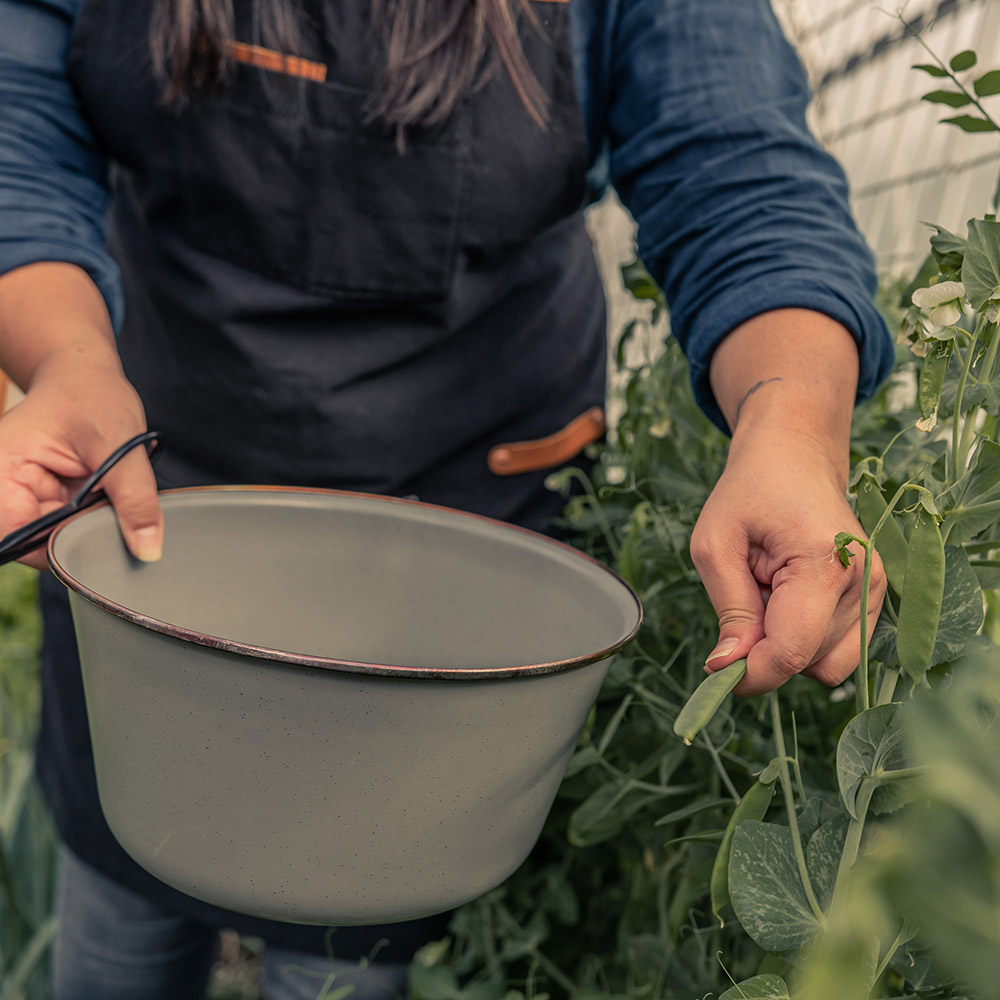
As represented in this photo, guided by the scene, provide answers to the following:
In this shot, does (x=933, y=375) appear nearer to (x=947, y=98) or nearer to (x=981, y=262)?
(x=981, y=262)

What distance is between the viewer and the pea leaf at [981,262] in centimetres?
38

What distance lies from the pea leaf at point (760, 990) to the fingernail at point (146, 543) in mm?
400

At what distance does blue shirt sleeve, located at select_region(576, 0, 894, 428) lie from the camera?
1.93 feet

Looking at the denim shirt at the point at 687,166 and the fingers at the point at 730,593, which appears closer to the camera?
the fingers at the point at 730,593

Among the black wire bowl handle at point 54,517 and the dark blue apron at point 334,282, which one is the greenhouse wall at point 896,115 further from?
the black wire bowl handle at point 54,517

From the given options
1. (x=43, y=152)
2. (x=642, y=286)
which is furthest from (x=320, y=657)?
(x=43, y=152)

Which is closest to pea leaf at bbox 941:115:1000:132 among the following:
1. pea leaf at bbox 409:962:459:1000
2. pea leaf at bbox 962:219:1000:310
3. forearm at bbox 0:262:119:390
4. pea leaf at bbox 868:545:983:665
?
pea leaf at bbox 962:219:1000:310

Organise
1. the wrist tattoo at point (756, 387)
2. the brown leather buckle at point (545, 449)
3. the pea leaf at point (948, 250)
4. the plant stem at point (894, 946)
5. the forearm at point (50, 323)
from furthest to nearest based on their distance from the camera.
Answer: the brown leather buckle at point (545, 449)
the forearm at point (50, 323)
the wrist tattoo at point (756, 387)
the pea leaf at point (948, 250)
the plant stem at point (894, 946)

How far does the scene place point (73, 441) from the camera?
1.98ft

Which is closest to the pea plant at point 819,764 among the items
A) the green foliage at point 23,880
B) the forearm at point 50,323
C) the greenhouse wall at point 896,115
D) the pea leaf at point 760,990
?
the pea leaf at point 760,990

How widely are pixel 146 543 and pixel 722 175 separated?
1.51 feet

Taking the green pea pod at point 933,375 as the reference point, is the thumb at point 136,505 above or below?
below

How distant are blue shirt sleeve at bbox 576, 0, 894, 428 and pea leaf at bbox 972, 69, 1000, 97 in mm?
130

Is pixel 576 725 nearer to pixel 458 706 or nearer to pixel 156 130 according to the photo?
pixel 458 706
